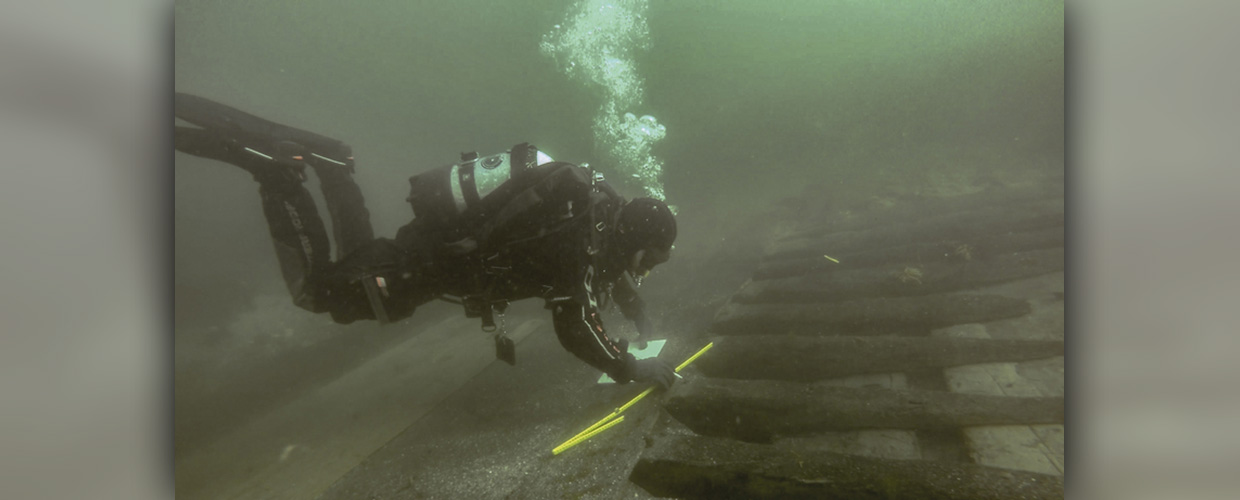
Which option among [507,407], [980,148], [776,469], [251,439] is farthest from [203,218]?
[980,148]

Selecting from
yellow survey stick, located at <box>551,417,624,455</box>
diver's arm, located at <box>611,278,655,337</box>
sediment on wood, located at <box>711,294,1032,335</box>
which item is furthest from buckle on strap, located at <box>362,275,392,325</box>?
sediment on wood, located at <box>711,294,1032,335</box>

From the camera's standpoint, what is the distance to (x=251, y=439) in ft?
14.0

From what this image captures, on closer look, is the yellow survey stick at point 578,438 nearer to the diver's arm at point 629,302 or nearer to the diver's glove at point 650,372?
the diver's glove at point 650,372

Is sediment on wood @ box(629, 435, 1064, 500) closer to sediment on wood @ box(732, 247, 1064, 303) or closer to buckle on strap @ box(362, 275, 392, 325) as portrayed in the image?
buckle on strap @ box(362, 275, 392, 325)

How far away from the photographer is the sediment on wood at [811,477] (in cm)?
190

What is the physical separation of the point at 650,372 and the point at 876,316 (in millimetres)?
2510

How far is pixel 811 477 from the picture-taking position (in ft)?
6.79

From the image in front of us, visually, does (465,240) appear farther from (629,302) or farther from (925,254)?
(925,254)

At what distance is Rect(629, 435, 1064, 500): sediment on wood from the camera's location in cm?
190

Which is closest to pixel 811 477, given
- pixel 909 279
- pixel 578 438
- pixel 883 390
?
pixel 883 390

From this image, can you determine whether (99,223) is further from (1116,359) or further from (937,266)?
(937,266)

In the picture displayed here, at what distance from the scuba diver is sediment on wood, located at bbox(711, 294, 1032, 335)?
1.82m

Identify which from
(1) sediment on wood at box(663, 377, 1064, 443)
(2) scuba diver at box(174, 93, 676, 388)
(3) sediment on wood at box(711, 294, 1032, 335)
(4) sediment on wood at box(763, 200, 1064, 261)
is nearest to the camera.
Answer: (1) sediment on wood at box(663, 377, 1064, 443)

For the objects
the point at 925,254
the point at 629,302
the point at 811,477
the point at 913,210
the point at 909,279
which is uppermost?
the point at 913,210
